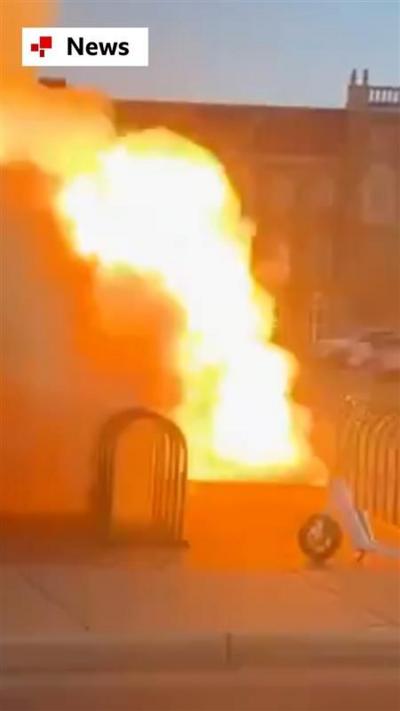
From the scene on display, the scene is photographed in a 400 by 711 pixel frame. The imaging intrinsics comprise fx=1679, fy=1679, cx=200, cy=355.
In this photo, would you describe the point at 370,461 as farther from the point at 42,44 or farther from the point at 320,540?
the point at 42,44

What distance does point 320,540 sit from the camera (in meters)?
10.7

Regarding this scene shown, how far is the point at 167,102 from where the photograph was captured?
13312 mm

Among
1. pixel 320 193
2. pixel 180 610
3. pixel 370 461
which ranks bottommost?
pixel 180 610

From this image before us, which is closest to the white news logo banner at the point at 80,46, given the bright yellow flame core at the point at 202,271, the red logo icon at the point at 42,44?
the red logo icon at the point at 42,44

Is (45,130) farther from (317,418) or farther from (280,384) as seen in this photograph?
(317,418)

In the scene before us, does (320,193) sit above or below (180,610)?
above

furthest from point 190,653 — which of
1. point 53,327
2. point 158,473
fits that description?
point 53,327

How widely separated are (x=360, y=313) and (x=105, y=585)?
328 inches

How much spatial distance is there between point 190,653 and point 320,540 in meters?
2.86

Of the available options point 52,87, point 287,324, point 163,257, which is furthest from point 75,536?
point 287,324

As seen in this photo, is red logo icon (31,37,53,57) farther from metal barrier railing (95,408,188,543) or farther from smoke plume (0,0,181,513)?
metal barrier railing (95,408,188,543)

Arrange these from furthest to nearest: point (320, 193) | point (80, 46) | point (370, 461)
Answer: point (320, 193) < point (370, 461) < point (80, 46)

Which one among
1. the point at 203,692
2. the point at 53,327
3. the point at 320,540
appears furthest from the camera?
the point at 53,327

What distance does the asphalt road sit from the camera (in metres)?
7.24
